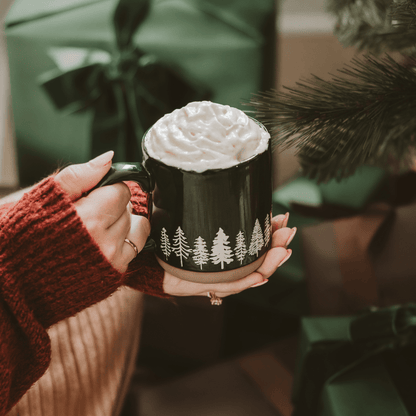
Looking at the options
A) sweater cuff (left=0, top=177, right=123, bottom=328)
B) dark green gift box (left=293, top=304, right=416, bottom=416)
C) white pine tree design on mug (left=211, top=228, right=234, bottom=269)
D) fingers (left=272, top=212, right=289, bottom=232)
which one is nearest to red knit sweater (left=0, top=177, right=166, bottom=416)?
sweater cuff (left=0, top=177, right=123, bottom=328)

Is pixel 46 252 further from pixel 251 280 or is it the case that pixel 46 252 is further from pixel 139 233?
pixel 251 280

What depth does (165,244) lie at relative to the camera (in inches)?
18.1

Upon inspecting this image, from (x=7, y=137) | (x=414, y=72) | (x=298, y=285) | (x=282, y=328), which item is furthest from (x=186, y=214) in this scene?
(x=7, y=137)

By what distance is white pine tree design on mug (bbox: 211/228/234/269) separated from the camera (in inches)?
16.9

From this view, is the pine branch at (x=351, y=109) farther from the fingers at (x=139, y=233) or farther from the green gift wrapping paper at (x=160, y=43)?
the green gift wrapping paper at (x=160, y=43)

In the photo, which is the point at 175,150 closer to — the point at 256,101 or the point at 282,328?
the point at 256,101

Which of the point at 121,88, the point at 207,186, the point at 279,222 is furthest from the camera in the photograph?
the point at 121,88

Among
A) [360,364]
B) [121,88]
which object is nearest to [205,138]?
[360,364]

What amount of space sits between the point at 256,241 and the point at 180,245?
3.2 inches

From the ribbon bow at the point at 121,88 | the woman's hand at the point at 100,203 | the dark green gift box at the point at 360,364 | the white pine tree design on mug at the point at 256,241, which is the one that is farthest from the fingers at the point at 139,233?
the ribbon bow at the point at 121,88

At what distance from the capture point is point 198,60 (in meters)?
0.91

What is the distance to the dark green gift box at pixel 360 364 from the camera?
0.57 m

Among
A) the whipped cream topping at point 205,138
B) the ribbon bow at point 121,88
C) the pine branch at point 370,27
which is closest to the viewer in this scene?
the whipped cream topping at point 205,138

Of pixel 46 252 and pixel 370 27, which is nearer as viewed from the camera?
pixel 46 252
